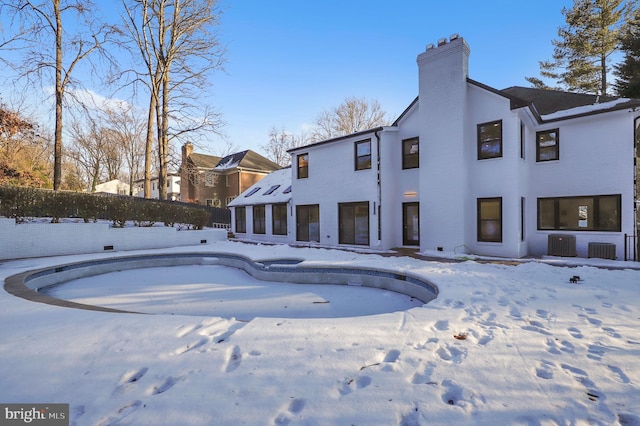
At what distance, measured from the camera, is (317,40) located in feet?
53.5

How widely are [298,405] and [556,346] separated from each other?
2.95 m

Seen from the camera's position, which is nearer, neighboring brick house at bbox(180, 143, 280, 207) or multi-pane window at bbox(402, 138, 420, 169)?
multi-pane window at bbox(402, 138, 420, 169)

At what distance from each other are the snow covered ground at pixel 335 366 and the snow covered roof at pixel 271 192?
43.5 ft

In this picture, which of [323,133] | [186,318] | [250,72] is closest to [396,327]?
[186,318]

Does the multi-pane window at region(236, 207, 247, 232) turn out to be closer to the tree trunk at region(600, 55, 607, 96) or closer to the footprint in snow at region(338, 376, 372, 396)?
the footprint in snow at region(338, 376, 372, 396)

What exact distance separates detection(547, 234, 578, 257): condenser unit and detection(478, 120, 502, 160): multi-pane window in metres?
3.56

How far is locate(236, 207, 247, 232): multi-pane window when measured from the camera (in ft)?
65.9

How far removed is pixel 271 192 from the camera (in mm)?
19188

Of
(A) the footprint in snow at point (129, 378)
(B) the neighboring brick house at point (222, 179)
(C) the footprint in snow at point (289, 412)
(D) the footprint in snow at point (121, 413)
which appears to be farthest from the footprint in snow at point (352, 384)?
(B) the neighboring brick house at point (222, 179)

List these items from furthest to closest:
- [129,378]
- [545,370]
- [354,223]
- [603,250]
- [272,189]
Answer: [272,189] < [354,223] < [603,250] < [545,370] < [129,378]

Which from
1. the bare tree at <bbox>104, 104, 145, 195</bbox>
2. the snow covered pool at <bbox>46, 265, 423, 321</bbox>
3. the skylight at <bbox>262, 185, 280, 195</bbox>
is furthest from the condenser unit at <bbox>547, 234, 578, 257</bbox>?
the bare tree at <bbox>104, 104, 145, 195</bbox>

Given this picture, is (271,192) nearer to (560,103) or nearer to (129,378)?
(560,103)

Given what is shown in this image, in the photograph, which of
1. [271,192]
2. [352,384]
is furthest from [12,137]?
[352,384]

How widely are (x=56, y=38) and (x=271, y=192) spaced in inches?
528
